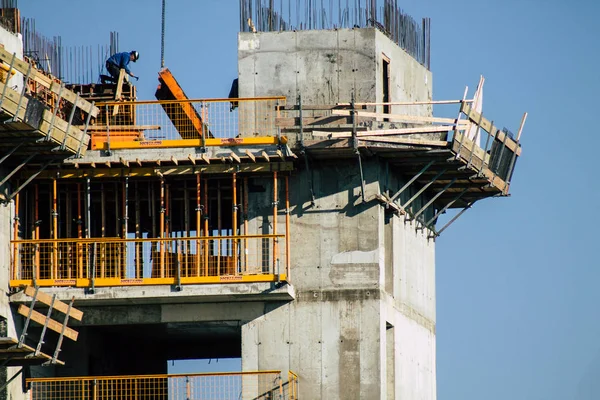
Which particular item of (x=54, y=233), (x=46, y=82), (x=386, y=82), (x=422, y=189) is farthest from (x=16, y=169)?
(x=422, y=189)

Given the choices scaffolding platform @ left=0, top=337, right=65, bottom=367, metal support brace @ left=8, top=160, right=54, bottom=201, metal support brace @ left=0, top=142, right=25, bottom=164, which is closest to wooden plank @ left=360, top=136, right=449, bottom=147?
metal support brace @ left=8, top=160, right=54, bottom=201

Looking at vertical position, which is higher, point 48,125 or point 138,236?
point 48,125

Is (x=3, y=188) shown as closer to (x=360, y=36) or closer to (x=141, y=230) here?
(x=141, y=230)

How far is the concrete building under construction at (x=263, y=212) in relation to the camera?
62.5m

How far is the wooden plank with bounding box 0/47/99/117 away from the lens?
192 feet

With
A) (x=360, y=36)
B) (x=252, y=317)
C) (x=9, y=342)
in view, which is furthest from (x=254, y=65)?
(x=9, y=342)

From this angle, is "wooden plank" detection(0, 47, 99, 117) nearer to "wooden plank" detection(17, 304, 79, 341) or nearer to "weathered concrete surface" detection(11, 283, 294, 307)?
"weathered concrete surface" detection(11, 283, 294, 307)

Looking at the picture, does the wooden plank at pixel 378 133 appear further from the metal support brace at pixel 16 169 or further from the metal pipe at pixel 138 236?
the metal support brace at pixel 16 169

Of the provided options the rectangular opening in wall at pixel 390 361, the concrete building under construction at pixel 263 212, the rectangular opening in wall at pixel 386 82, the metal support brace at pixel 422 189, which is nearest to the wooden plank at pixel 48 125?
the concrete building under construction at pixel 263 212

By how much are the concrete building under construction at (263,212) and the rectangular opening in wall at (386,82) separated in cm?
7

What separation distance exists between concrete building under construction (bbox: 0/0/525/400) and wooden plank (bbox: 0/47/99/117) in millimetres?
100

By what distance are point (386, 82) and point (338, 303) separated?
6963mm

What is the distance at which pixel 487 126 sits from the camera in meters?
64.0

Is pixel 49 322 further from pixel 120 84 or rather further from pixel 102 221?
pixel 120 84
